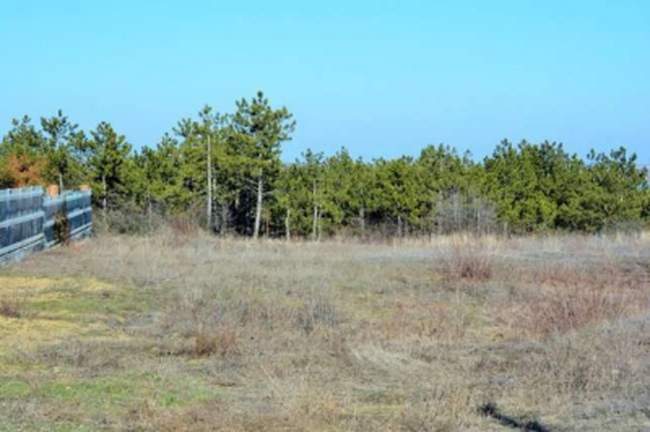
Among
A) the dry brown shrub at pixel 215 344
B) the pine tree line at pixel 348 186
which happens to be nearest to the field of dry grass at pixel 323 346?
the dry brown shrub at pixel 215 344

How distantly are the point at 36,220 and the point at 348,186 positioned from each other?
963 inches

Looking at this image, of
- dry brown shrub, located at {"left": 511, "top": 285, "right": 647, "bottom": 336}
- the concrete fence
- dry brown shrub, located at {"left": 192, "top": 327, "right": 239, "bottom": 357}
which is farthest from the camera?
the concrete fence

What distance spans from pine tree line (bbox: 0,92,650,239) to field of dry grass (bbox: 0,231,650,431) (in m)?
20.8

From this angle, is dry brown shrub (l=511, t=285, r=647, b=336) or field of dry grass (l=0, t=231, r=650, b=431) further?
dry brown shrub (l=511, t=285, r=647, b=336)

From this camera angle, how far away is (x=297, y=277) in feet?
53.4

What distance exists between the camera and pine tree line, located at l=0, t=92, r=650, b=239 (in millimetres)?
39344

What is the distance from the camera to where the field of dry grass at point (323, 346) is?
687 centimetres

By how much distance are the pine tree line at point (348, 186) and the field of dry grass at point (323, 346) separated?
20.8m

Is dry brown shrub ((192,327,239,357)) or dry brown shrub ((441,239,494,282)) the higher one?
dry brown shrub ((441,239,494,282))

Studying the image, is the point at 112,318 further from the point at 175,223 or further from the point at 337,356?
the point at 175,223

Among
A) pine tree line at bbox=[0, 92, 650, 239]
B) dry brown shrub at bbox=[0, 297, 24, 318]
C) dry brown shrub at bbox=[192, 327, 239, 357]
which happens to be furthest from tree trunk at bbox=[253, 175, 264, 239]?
dry brown shrub at bbox=[192, 327, 239, 357]

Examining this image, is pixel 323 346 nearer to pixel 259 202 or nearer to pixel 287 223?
pixel 259 202

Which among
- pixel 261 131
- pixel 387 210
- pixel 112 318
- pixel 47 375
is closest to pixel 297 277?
pixel 112 318

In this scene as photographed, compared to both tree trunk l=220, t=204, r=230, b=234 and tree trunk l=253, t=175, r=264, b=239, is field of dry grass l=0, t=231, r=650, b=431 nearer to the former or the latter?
tree trunk l=253, t=175, r=264, b=239
